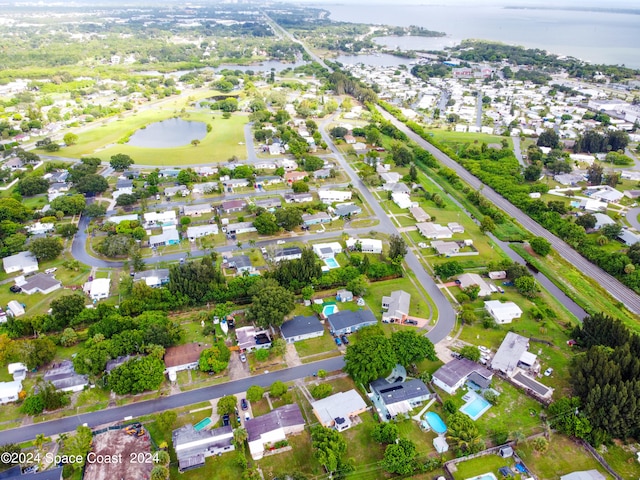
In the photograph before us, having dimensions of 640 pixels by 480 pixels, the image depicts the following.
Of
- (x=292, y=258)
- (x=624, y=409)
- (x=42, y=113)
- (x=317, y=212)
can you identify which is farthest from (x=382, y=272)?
(x=42, y=113)

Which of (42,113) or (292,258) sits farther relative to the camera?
(42,113)

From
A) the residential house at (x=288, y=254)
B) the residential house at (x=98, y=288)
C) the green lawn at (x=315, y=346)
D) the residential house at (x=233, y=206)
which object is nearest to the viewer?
the green lawn at (x=315, y=346)

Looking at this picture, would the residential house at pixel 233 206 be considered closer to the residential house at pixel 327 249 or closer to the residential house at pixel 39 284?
the residential house at pixel 327 249

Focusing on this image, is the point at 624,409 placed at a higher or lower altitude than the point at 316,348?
higher

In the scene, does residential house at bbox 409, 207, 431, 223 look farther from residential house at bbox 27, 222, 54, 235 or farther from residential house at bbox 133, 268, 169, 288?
residential house at bbox 27, 222, 54, 235

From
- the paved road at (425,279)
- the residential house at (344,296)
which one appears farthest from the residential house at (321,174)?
the residential house at (344,296)

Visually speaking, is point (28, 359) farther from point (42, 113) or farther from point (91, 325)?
point (42, 113)
